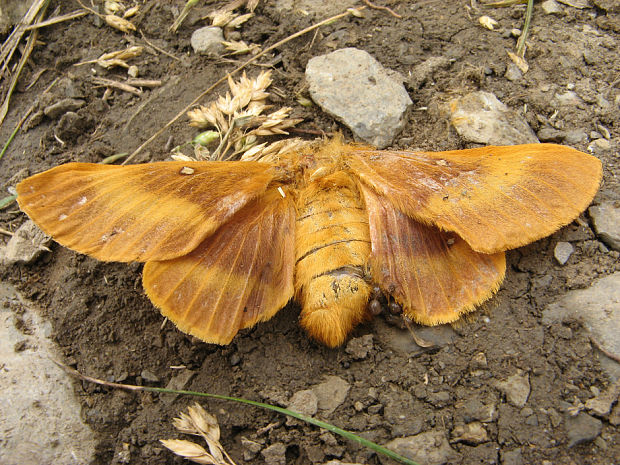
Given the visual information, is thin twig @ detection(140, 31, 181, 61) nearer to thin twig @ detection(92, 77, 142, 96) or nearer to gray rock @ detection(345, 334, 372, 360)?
thin twig @ detection(92, 77, 142, 96)

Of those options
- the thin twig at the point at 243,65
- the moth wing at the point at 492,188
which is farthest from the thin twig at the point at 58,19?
the moth wing at the point at 492,188

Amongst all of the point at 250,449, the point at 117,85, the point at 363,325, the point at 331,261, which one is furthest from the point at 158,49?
the point at 250,449

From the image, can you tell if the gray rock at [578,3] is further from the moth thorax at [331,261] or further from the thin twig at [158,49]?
the thin twig at [158,49]

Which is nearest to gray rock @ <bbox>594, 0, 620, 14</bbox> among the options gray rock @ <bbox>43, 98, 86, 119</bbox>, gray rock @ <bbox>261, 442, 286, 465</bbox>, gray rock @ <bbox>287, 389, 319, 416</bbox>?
gray rock @ <bbox>287, 389, 319, 416</bbox>

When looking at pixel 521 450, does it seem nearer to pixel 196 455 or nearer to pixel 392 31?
pixel 196 455

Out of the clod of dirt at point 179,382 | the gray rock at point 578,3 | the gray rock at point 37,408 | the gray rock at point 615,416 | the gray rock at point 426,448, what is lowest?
the gray rock at point 615,416

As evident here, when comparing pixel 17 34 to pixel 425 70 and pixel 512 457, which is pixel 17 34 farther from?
pixel 512 457

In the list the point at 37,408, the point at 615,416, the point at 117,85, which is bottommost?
the point at 615,416
